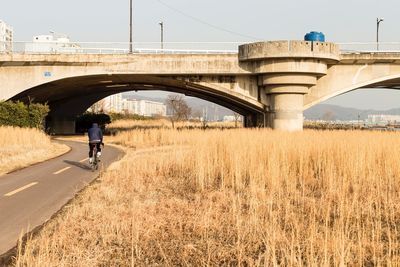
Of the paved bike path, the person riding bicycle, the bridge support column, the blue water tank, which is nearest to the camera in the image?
the paved bike path

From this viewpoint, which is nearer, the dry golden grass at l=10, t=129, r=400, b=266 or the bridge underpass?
the dry golden grass at l=10, t=129, r=400, b=266

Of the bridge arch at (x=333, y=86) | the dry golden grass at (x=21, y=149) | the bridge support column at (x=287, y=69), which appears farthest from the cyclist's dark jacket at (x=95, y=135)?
the bridge arch at (x=333, y=86)

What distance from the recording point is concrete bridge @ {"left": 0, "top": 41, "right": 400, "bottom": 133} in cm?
2511

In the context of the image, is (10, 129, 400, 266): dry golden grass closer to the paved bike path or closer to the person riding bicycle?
the paved bike path

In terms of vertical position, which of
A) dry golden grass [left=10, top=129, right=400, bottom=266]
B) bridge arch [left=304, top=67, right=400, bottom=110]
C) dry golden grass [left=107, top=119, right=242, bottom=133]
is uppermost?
bridge arch [left=304, top=67, right=400, bottom=110]

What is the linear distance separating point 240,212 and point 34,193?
5216mm

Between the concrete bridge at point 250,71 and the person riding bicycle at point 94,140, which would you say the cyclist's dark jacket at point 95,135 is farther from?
the concrete bridge at point 250,71

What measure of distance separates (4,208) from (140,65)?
789 inches

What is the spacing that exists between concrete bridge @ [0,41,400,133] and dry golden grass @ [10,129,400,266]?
15.4 m

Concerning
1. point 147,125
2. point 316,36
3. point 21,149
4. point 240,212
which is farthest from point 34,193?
point 147,125

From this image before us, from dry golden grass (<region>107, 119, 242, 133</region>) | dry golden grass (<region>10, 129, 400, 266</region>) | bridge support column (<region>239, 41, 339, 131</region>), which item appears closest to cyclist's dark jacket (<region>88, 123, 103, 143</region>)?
dry golden grass (<region>10, 129, 400, 266</region>)

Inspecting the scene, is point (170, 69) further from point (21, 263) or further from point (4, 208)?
point (21, 263)

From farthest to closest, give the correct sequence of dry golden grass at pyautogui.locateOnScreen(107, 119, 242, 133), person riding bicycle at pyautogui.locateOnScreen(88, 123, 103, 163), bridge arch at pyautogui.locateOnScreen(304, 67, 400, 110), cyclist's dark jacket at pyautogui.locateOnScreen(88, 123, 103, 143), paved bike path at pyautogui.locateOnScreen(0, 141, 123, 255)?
dry golden grass at pyautogui.locateOnScreen(107, 119, 242, 133) < bridge arch at pyautogui.locateOnScreen(304, 67, 400, 110) < cyclist's dark jacket at pyautogui.locateOnScreen(88, 123, 103, 143) < person riding bicycle at pyautogui.locateOnScreen(88, 123, 103, 163) < paved bike path at pyautogui.locateOnScreen(0, 141, 123, 255)

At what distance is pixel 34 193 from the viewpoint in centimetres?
842
